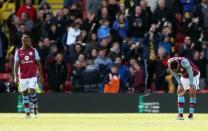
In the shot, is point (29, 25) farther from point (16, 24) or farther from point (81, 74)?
point (81, 74)

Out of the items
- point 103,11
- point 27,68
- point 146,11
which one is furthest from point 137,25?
point 27,68

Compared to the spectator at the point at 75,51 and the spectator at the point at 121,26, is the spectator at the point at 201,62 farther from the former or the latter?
the spectator at the point at 75,51

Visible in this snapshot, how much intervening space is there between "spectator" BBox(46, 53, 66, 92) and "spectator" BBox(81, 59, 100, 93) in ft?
2.72

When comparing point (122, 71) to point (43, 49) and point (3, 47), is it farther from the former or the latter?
point (3, 47)

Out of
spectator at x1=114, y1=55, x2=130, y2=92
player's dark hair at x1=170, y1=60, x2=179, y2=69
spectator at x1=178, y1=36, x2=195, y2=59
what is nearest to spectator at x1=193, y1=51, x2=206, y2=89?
spectator at x1=178, y1=36, x2=195, y2=59

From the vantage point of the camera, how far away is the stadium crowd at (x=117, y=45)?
29047 mm

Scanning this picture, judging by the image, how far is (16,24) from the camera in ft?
102

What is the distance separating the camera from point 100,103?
96.7 feet

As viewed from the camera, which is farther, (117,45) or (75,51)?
(75,51)

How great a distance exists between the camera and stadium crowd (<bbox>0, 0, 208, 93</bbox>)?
29047 millimetres

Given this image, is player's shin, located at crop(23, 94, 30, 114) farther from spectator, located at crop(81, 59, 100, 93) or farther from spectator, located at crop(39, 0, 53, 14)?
spectator, located at crop(39, 0, 53, 14)

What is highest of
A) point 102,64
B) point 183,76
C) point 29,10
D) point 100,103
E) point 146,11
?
point 29,10

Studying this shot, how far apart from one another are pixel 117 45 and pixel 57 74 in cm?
255
